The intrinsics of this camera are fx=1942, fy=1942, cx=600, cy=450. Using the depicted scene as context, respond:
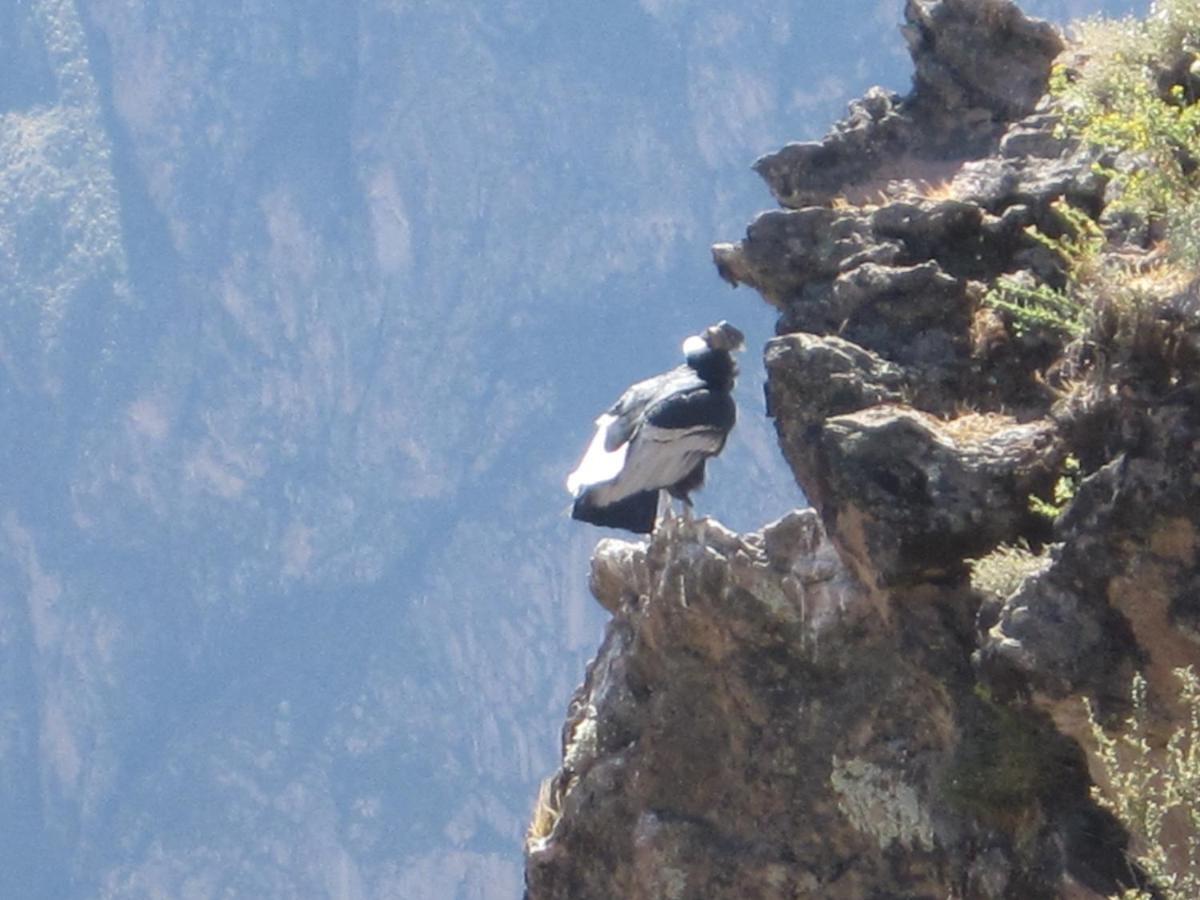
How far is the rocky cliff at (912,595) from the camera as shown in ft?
23.4

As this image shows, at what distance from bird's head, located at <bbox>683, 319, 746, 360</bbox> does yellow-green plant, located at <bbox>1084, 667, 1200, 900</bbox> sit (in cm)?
598

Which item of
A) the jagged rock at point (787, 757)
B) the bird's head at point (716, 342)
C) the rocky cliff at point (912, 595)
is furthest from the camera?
the bird's head at point (716, 342)

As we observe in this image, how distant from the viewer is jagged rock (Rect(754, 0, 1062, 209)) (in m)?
12.7

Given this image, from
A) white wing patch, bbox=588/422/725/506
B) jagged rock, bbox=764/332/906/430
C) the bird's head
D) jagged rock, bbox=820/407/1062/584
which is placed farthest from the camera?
the bird's head

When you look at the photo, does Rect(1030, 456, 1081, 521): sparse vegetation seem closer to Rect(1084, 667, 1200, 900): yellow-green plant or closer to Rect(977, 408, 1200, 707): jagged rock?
Rect(977, 408, 1200, 707): jagged rock

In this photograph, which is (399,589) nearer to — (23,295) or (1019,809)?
(23,295)

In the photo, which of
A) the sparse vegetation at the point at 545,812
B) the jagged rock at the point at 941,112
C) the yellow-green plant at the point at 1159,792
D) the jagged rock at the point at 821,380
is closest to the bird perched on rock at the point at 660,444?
the jagged rock at the point at 941,112

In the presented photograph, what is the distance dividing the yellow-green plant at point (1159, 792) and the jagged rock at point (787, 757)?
414 mm

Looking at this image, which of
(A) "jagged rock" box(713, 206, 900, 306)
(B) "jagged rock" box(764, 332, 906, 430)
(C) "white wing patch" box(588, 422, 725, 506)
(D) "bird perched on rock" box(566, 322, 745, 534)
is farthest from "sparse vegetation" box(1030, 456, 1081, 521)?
(C) "white wing patch" box(588, 422, 725, 506)

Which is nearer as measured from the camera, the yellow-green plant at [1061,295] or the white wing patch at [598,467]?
the yellow-green plant at [1061,295]

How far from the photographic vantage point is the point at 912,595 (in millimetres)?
8445

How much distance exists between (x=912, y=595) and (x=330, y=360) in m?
119

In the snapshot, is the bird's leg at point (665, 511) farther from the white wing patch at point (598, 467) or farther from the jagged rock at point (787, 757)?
the white wing patch at point (598, 467)

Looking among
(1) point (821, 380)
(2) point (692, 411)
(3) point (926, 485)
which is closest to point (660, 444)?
(2) point (692, 411)
